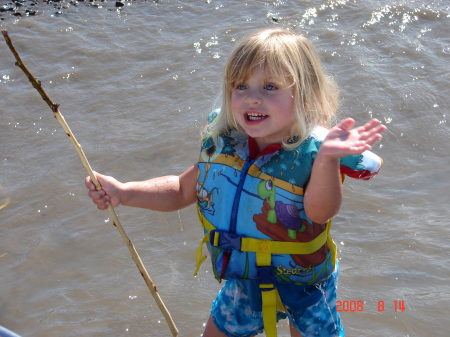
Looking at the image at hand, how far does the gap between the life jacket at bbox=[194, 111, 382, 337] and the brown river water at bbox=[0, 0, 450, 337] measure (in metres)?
0.92

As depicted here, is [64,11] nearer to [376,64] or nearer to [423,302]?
[376,64]

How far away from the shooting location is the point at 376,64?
20.7 ft

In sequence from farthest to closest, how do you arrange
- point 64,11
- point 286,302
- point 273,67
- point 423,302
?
1. point 64,11
2. point 423,302
3. point 286,302
4. point 273,67

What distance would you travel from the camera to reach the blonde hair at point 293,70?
97.7 inches

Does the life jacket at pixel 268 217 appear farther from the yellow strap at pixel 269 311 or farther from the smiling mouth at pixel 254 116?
the smiling mouth at pixel 254 116

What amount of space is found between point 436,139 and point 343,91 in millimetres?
1126

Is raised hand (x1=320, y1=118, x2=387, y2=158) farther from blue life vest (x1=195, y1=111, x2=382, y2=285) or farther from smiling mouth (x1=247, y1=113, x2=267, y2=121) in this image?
smiling mouth (x1=247, y1=113, x2=267, y2=121)

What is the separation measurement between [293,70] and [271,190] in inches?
19.9

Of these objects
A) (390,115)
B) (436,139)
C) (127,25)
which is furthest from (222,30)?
(436,139)
